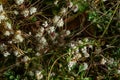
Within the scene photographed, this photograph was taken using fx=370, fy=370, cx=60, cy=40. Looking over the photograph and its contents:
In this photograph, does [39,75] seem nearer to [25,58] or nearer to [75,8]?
[25,58]

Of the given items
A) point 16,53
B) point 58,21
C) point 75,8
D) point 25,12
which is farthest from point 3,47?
point 75,8

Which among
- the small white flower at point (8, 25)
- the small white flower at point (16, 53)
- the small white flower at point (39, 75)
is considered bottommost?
the small white flower at point (39, 75)

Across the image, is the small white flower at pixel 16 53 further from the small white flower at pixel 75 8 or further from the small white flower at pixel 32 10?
the small white flower at pixel 75 8

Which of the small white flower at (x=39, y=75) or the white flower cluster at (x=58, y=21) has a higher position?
the white flower cluster at (x=58, y=21)

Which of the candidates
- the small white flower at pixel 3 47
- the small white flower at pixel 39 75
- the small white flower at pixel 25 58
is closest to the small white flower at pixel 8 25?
the small white flower at pixel 3 47

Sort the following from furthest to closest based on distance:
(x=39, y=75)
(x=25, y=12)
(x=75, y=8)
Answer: (x=75, y=8) → (x=25, y=12) → (x=39, y=75)

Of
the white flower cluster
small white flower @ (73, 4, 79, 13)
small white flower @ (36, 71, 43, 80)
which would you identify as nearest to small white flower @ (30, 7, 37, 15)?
the white flower cluster

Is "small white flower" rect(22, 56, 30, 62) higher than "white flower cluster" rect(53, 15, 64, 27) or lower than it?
lower

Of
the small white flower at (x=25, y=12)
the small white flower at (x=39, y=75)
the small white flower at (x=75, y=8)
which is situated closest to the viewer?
the small white flower at (x=39, y=75)

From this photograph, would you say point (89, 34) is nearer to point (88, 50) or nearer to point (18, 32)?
point (88, 50)

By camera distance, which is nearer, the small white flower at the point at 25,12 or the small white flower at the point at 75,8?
the small white flower at the point at 25,12

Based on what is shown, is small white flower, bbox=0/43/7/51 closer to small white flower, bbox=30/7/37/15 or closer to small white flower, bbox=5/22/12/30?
small white flower, bbox=5/22/12/30
